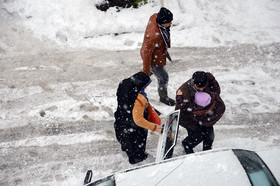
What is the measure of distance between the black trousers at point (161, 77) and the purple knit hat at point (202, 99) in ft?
5.03

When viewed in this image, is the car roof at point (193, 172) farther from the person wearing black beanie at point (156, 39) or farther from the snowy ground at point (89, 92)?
the person wearing black beanie at point (156, 39)

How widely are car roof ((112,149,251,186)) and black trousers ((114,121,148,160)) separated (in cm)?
74

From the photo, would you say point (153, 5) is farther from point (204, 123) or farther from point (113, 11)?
point (204, 123)

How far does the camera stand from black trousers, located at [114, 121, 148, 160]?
344 cm

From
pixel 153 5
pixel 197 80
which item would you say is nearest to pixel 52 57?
pixel 153 5

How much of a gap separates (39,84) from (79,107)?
124 centimetres

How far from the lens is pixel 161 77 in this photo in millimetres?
4789

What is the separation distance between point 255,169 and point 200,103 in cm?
105

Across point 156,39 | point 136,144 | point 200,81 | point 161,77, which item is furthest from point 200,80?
point 161,77

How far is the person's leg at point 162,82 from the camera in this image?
470 cm

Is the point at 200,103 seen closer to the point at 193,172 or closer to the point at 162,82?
the point at 193,172

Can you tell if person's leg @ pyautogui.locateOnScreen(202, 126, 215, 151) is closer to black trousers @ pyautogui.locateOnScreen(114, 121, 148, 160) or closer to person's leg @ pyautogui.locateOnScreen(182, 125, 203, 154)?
person's leg @ pyautogui.locateOnScreen(182, 125, 203, 154)

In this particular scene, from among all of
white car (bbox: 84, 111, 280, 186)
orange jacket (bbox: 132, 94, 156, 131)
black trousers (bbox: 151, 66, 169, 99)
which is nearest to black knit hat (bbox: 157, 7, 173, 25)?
black trousers (bbox: 151, 66, 169, 99)

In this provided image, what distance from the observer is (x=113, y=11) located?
7.07 metres
